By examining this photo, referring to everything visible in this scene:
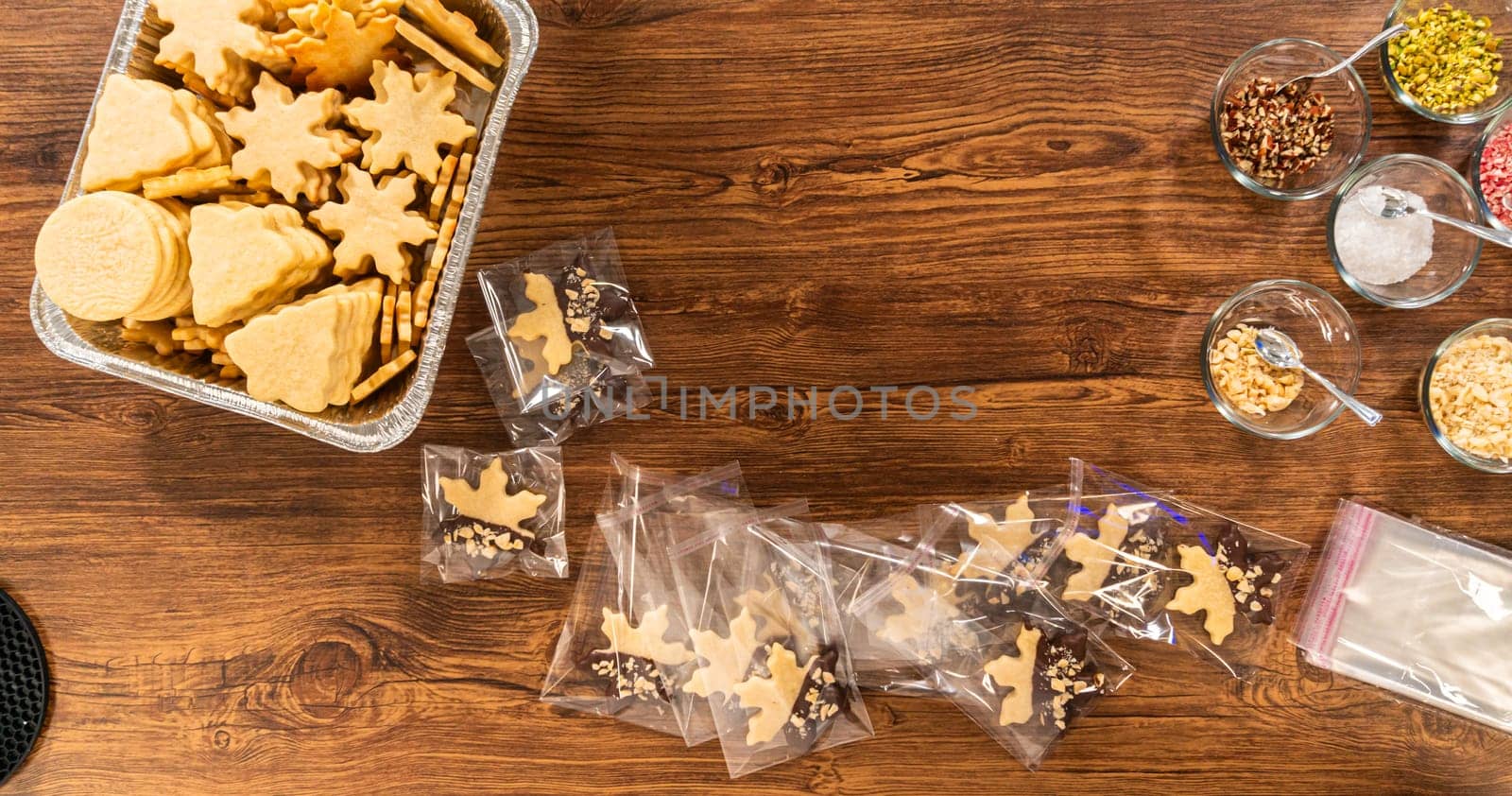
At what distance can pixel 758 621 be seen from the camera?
1.77 m

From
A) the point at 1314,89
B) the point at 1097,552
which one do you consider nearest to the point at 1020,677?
the point at 1097,552

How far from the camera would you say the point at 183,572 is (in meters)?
1.79

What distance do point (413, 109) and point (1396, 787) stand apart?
2.38m

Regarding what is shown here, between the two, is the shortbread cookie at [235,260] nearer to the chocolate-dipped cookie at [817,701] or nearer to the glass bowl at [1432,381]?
the chocolate-dipped cookie at [817,701]

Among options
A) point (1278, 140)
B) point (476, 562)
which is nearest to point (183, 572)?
point (476, 562)

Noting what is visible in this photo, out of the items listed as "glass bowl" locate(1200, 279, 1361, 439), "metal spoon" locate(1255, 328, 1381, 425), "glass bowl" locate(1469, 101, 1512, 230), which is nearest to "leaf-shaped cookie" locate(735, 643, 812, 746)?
"glass bowl" locate(1200, 279, 1361, 439)

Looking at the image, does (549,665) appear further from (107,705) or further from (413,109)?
(413,109)

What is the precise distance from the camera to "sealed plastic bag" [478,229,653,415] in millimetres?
1684

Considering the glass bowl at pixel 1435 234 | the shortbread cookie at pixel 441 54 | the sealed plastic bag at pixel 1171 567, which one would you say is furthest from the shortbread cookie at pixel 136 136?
the glass bowl at pixel 1435 234

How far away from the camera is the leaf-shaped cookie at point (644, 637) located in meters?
1.75

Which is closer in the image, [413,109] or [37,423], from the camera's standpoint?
[413,109]

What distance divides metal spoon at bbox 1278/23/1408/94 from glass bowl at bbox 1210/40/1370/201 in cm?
2

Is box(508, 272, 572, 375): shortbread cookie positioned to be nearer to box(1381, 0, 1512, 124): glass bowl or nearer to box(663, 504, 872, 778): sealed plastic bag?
box(663, 504, 872, 778): sealed plastic bag

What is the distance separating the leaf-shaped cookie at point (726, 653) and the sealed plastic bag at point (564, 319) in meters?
0.57
